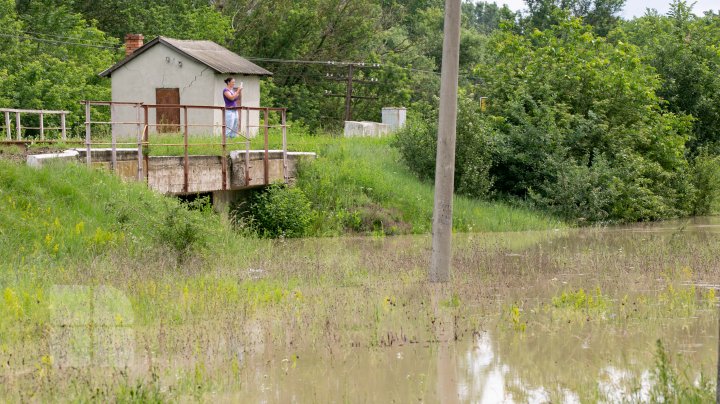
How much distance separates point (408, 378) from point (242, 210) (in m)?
17.4

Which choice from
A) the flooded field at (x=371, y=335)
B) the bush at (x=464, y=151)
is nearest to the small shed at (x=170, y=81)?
the bush at (x=464, y=151)

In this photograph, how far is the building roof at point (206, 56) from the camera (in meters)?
34.9

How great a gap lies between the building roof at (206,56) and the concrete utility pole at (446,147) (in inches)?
786

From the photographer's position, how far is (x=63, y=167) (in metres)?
20.4

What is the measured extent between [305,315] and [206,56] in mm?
24585

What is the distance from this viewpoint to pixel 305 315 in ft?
41.5

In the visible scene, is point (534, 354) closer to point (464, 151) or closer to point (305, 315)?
point (305, 315)

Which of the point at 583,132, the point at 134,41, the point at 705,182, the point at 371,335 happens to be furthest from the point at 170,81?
the point at 371,335

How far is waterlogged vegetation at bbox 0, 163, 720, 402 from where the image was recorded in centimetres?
953

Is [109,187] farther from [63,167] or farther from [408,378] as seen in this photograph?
[408,378]

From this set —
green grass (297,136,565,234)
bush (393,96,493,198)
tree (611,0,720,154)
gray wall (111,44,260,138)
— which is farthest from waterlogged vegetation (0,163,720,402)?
tree (611,0,720,154)

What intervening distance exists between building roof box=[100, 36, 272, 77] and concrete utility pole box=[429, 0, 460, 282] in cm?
1998

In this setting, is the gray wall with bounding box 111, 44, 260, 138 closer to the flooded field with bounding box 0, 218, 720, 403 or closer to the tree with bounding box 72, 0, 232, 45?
the tree with bounding box 72, 0, 232, 45

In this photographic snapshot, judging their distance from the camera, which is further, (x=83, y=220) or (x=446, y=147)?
(x=83, y=220)
